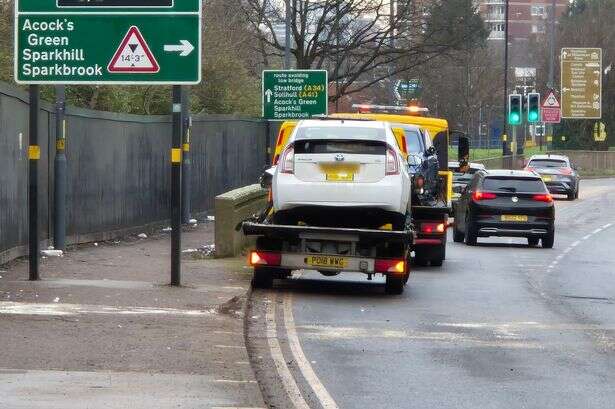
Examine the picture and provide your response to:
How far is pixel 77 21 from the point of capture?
16734 millimetres

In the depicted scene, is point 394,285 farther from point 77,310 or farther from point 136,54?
point 77,310

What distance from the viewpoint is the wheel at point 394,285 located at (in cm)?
1767

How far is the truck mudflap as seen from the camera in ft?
55.2

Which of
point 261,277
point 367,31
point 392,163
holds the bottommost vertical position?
point 261,277

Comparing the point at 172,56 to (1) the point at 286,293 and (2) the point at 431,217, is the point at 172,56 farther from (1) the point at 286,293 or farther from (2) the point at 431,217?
(2) the point at 431,217

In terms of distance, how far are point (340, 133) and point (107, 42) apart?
3073mm

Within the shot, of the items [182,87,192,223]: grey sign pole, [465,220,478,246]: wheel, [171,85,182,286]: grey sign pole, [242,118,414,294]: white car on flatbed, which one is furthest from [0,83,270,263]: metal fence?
[465,220,478,246]: wheel

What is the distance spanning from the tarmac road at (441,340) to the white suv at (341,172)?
3.91ft

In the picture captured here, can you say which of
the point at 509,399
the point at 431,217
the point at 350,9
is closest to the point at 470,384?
the point at 509,399

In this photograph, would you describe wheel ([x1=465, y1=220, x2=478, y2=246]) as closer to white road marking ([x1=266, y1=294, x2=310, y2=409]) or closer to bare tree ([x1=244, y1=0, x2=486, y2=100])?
white road marking ([x1=266, y1=294, x2=310, y2=409])

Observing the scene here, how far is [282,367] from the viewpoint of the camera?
37.3 ft

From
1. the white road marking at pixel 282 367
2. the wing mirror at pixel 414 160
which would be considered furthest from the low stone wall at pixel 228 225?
the white road marking at pixel 282 367

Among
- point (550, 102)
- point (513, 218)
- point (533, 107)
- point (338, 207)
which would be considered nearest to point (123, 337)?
point (338, 207)

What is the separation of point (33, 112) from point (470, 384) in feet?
24.9
